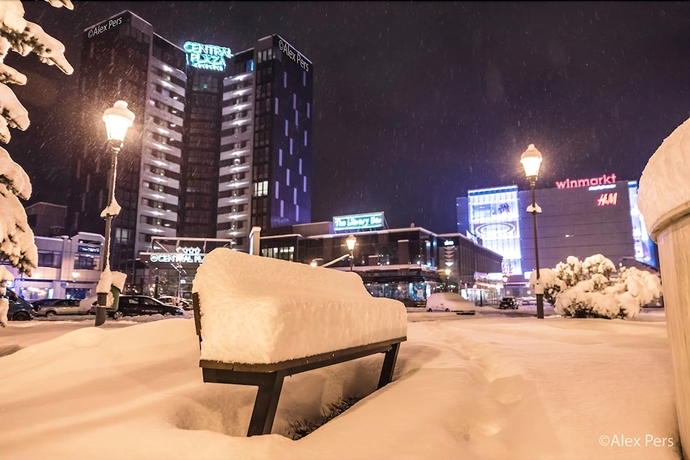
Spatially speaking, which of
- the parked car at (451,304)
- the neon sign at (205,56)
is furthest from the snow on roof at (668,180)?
the neon sign at (205,56)

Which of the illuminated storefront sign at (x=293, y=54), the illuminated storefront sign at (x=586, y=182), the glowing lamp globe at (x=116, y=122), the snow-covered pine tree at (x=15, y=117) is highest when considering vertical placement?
the illuminated storefront sign at (x=293, y=54)

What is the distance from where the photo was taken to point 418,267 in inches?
2185

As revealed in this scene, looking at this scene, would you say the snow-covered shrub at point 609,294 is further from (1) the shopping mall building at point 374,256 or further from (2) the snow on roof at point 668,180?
A: (1) the shopping mall building at point 374,256

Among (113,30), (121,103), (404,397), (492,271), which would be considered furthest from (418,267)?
(113,30)

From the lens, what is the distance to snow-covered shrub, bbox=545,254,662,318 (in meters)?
13.3

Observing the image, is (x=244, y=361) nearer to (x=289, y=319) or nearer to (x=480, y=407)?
(x=289, y=319)

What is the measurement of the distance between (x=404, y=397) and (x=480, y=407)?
68cm

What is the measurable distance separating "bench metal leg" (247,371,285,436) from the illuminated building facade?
10596 centimetres

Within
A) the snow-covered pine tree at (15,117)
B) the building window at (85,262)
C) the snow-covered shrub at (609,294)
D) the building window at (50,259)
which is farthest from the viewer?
the building window at (85,262)

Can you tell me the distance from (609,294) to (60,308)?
33903 millimetres

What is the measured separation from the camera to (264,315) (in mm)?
2764

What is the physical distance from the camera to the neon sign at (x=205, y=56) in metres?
104

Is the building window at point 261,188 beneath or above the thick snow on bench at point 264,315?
above

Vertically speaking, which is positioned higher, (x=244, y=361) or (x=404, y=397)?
(x=244, y=361)
